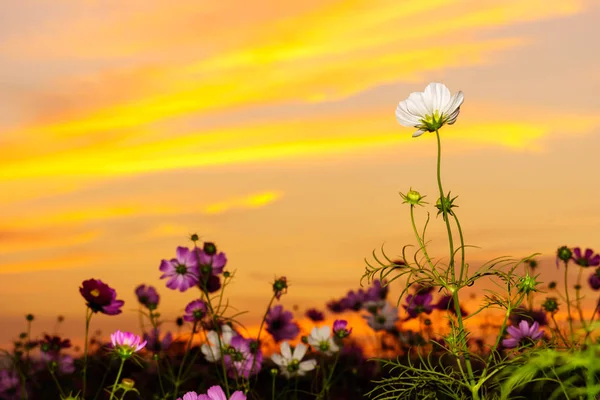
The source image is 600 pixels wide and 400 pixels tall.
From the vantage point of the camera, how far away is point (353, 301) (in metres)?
4.95

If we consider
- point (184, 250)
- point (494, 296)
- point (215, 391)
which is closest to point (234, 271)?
point (184, 250)

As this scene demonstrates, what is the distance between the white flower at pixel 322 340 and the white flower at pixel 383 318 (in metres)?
1.09

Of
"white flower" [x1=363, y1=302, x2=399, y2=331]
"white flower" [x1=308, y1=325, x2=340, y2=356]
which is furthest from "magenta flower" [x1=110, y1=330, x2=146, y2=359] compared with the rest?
"white flower" [x1=363, y1=302, x2=399, y2=331]

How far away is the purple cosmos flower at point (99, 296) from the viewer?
320cm

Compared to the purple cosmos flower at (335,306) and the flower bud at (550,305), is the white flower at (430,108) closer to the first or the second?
the flower bud at (550,305)

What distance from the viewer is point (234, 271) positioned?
3.25 metres

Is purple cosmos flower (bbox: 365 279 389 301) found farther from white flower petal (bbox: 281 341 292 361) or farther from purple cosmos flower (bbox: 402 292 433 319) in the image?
white flower petal (bbox: 281 341 292 361)

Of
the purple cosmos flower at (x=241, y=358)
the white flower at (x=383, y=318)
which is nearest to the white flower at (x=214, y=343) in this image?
the purple cosmos flower at (x=241, y=358)

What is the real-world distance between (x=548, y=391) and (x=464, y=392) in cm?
160

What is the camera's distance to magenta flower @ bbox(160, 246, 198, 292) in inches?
133

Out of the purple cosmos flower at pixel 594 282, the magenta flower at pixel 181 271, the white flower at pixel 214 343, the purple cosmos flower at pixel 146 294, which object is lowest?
the white flower at pixel 214 343

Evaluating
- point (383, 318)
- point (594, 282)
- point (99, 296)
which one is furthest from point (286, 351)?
point (594, 282)

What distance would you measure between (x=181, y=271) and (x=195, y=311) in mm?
164

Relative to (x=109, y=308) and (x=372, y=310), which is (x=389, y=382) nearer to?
(x=109, y=308)
